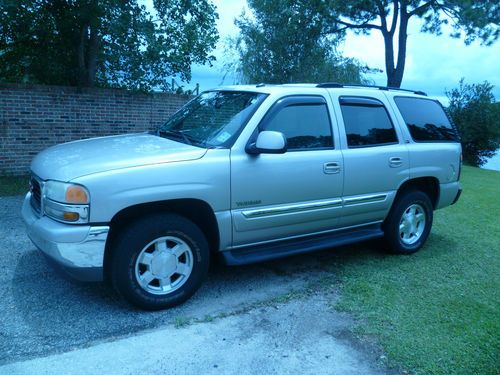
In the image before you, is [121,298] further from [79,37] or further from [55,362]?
[79,37]

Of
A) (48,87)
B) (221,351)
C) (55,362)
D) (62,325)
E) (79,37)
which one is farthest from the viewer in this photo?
(79,37)

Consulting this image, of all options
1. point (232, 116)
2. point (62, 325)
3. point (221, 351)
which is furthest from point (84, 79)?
point (221, 351)

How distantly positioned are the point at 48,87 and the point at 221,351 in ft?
24.5

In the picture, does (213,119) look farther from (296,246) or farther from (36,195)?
(36,195)

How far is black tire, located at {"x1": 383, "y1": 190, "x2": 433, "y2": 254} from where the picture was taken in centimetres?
515

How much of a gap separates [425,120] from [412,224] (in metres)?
1.31

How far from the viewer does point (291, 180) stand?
13.4ft

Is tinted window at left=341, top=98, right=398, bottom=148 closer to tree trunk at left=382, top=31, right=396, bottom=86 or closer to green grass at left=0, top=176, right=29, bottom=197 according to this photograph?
green grass at left=0, top=176, right=29, bottom=197

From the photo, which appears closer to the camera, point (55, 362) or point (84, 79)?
point (55, 362)

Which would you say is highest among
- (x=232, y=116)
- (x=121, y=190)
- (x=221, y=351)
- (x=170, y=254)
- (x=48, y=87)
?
(x=48, y=87)

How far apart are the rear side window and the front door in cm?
131

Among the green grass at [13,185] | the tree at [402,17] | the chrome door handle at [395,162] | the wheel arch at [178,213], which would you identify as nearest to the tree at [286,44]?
the tree at [402,17]

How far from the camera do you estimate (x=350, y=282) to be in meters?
4.41

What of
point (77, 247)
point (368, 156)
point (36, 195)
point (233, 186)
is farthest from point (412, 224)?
point (36, 195)
